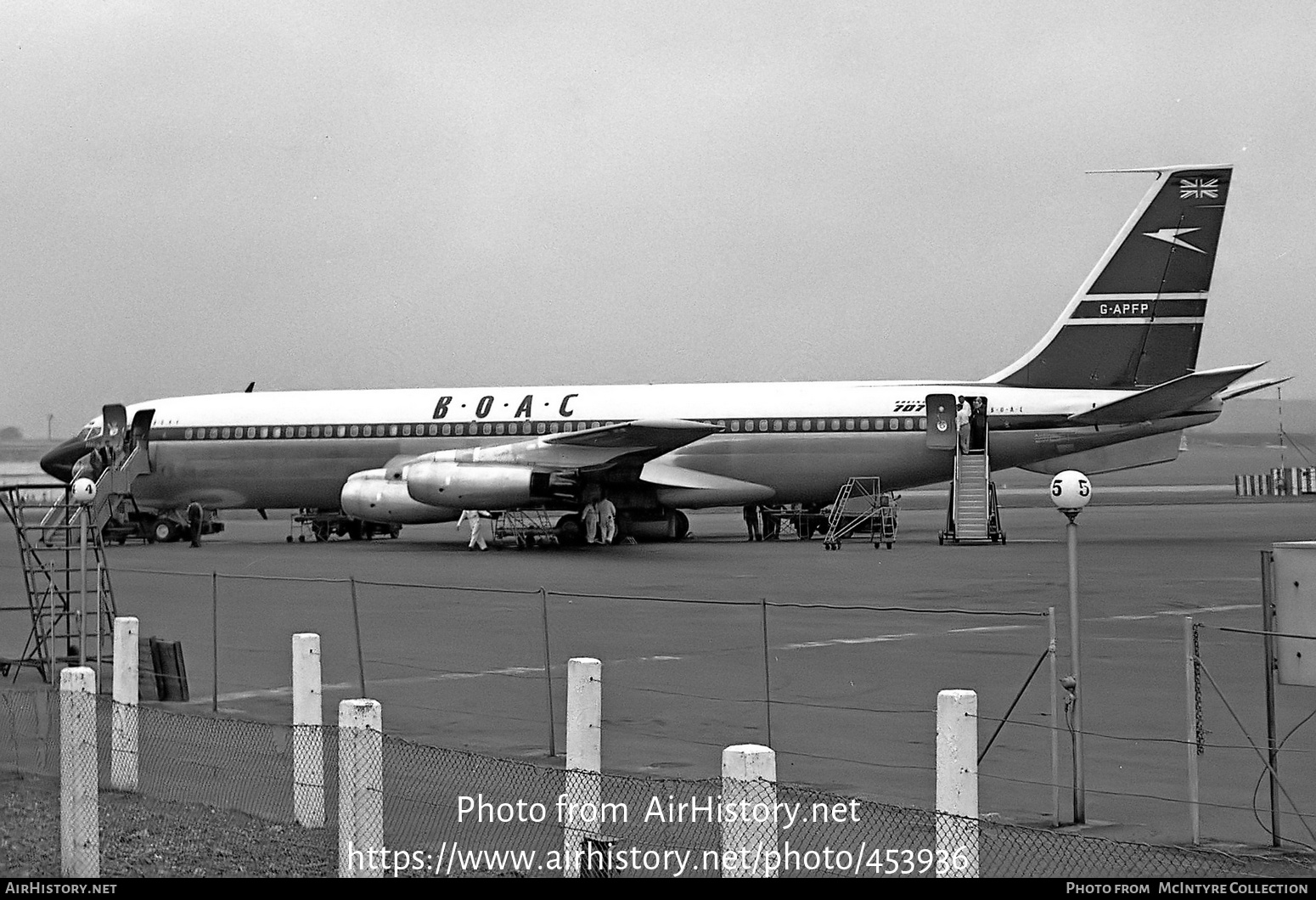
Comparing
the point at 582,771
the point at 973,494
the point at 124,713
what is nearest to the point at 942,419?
the point at 973,494

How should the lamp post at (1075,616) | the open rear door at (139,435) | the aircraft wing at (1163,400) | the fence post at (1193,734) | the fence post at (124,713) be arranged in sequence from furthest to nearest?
1. the open rear door at (139,435)
2. the aircraft wing at (1163,400)
3. the fence post at (124,713)
4. the lamp post at (1075,616)
5. the fence post at (1193,734)

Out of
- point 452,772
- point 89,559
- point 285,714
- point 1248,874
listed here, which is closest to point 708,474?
point 89,559

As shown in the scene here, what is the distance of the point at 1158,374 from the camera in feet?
119

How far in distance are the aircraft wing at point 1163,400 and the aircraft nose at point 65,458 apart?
988 inches

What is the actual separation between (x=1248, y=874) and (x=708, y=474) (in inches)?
1170

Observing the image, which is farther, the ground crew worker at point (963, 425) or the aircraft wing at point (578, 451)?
the ground crew worker at point (963, 425)

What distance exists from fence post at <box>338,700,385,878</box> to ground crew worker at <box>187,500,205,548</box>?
103 feet

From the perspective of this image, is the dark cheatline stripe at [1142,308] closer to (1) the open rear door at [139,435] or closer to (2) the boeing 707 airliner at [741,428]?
(2) the boeing 707 airliner at [741,428]

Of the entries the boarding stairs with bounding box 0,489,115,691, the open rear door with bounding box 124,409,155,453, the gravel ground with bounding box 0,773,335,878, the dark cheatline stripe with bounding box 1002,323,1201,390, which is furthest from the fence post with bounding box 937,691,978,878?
the open rear door with bounding box 124,409,155,453

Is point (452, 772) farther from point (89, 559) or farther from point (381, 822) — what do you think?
point (89, 559)

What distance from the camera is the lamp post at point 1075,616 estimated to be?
851 cm

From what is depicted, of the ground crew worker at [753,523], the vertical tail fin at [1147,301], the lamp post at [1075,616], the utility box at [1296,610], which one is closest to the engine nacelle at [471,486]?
the ground crew worker at [753,523]

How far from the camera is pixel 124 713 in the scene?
9812 millimetres

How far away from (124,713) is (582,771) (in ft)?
12.7
